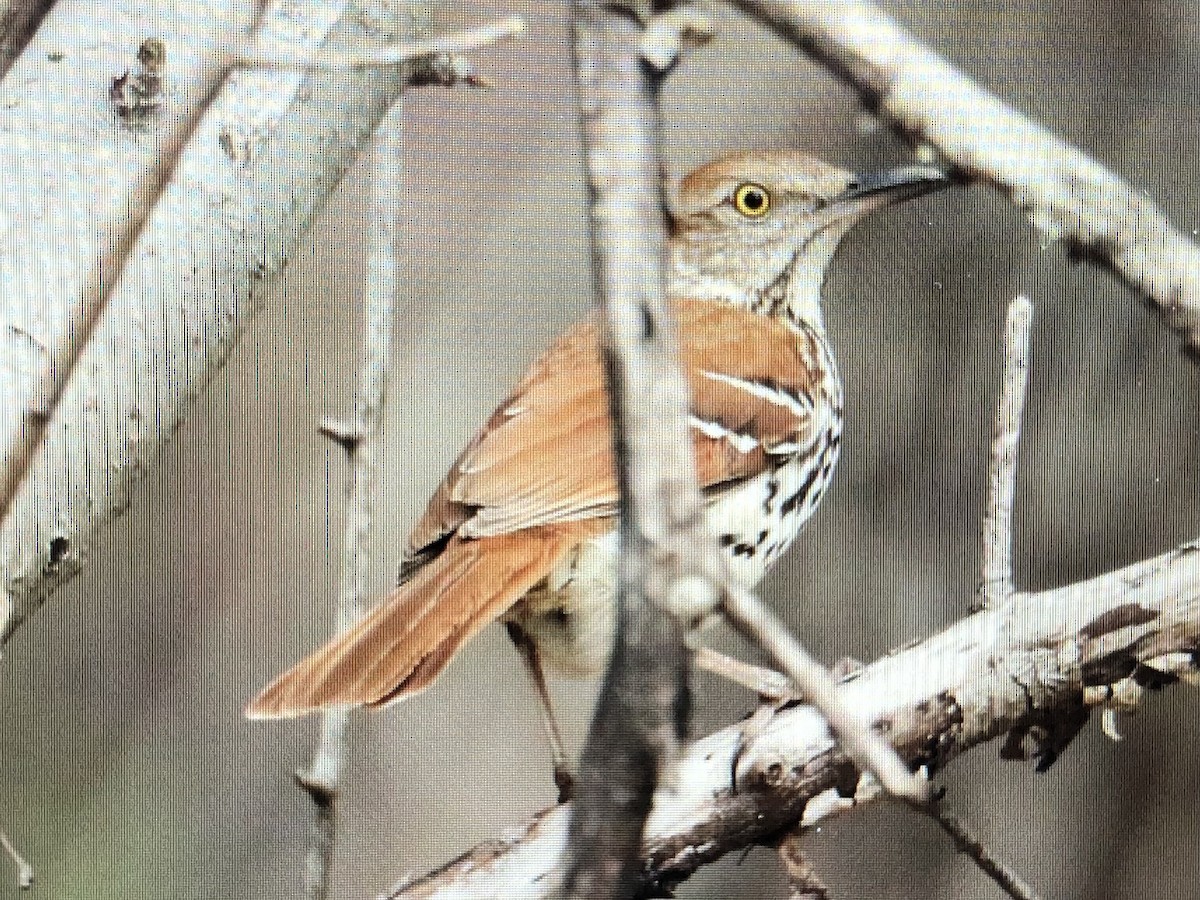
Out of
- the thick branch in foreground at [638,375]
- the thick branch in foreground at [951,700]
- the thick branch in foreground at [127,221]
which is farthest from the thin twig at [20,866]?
the thick branch in foreground at [638,375]

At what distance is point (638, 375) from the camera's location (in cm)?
60

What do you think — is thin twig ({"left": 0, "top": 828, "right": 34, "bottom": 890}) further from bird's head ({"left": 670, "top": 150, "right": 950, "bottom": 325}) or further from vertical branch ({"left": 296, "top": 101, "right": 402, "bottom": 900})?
bird's head ({"left": 670, "top": 150, "right": 950, "bottom": 325})

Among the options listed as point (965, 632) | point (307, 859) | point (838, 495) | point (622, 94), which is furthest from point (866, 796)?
point (622, 94)

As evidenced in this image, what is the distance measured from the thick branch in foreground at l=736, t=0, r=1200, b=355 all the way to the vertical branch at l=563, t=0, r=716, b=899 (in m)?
0.16

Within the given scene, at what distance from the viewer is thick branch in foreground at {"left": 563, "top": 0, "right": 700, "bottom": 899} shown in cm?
60

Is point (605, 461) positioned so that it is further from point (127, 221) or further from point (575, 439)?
point (127, 221)

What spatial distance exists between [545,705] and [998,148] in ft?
1.98

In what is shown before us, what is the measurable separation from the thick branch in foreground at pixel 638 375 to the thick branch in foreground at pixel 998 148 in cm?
17

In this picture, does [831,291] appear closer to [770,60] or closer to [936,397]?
[936,397]

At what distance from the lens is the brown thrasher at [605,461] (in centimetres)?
104

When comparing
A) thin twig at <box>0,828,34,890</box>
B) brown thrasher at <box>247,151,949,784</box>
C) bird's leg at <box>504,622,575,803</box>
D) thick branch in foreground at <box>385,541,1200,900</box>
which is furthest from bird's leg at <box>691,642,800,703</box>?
thin twig at <box>0,828,34,890</box>

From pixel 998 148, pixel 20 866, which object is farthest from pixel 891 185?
pixel 20 866

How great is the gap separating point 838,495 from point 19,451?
26.1 inches

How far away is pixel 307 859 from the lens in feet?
3.94
